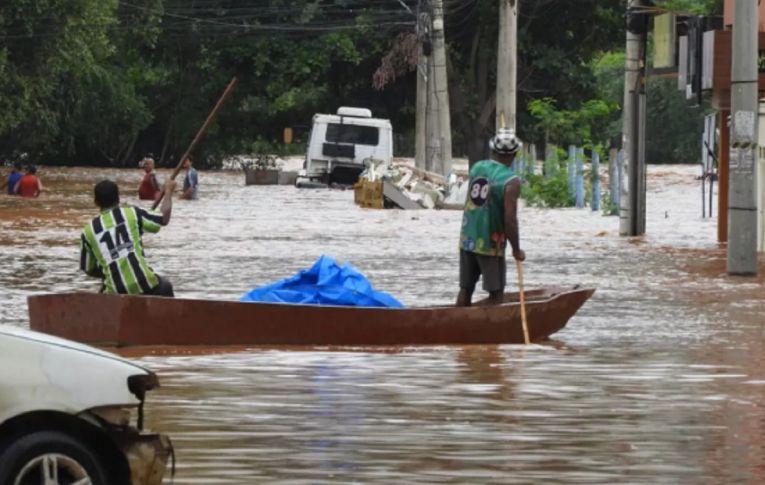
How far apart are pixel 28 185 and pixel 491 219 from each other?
38.5 metres

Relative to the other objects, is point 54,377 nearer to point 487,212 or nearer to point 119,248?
point 119,248

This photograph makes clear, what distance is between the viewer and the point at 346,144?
212 ft

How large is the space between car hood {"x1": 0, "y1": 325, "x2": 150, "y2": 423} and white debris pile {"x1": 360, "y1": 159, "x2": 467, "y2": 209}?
4056 centimetres

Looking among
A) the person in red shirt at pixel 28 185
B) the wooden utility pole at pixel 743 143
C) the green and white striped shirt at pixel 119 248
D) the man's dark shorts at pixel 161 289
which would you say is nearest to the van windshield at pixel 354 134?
the person in red shirt at pixel 28 185

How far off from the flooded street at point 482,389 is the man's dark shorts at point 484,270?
2.26 ft

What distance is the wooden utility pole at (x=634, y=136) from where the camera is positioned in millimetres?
35156

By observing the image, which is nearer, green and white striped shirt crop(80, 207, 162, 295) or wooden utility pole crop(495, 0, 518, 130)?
green and white striped shirt crop(80, 207, 162, 295)

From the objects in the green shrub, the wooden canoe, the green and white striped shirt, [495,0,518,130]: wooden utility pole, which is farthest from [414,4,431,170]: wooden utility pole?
the green and white striped shirt

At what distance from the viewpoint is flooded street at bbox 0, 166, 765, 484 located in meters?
10.2

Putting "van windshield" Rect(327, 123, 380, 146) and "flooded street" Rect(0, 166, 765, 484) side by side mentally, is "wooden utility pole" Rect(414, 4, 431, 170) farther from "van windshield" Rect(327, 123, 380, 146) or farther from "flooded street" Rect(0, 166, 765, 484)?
"flooded street" Rect(0, 166, 765, 484)

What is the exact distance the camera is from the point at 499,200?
656 inches

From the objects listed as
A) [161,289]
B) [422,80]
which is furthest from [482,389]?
[422,80]

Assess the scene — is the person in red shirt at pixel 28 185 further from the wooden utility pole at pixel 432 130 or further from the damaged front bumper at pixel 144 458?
the damaged front bumper at pixel 144 458

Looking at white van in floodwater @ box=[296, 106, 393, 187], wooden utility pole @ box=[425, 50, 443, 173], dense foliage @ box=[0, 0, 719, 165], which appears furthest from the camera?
dense foliage @ box=[0, 0, 719, 165]
